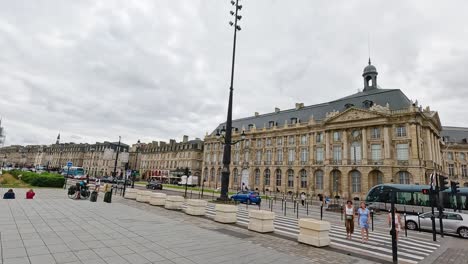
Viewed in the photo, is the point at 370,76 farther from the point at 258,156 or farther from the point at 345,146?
the point at 258,156

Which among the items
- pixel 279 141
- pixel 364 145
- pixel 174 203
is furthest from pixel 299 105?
pixel 174 203

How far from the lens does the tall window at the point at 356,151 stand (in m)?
43.3

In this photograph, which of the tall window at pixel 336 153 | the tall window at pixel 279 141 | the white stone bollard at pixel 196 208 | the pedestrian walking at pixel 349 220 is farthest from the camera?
the tall window at pixel 279 141

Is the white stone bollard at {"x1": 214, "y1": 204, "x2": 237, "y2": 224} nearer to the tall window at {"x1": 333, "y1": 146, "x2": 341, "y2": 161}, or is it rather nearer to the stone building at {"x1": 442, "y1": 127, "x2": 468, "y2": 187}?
the tall window at {"x1": 333, "y1": 146, "x2": 341, "y2": 161}

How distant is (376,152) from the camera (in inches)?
1642

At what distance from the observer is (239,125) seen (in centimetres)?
7162

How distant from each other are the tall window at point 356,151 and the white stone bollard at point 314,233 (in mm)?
37927

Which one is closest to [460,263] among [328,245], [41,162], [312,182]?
[328,245]

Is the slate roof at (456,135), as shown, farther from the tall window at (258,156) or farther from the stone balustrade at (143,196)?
the stone balustrade at (143,196)

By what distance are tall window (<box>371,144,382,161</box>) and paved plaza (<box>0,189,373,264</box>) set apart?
37.9 meters

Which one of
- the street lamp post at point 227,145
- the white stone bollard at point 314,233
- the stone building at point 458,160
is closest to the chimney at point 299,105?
the stone building at point 458,160

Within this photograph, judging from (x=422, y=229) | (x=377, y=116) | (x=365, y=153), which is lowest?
(x=422, y=229)

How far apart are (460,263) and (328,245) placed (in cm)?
393

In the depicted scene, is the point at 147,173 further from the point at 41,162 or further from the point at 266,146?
the point at 41,162
